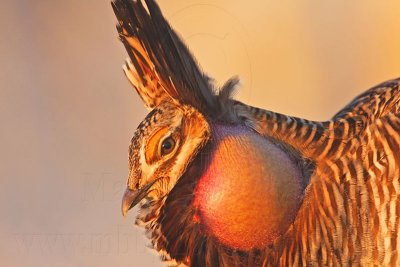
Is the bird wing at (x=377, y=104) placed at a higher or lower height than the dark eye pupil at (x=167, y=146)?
higher

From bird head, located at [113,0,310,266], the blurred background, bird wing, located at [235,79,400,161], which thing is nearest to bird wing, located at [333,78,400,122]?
bird wing, located at [235,79,400,161]

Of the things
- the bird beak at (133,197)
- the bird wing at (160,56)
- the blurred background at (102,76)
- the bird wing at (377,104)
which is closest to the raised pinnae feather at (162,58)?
the bird wing at (160,56)

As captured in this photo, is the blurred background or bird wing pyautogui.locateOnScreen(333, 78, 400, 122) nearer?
bird wing pyautogui.locateOnScreen(333, 78, 400, 122)

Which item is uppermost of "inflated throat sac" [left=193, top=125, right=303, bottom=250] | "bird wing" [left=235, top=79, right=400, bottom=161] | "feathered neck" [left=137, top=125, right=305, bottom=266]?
"bird wing" [left=235, top=79, right=400, bottom=161]

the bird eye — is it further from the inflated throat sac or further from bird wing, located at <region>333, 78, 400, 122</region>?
bird wing, located at <region>333, 78, 400, 122</region>

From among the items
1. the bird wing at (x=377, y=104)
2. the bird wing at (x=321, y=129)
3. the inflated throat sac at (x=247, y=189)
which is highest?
the bird wing at (x=377, y=104)

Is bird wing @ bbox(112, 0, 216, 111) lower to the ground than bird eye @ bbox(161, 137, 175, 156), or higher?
higher

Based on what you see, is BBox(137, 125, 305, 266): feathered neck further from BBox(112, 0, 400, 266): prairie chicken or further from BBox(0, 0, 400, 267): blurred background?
BBox(0, 0, 400, 267): blurred background

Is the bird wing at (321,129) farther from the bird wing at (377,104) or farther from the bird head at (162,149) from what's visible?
the bird head at (162,149)
